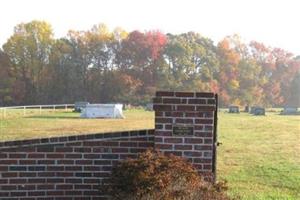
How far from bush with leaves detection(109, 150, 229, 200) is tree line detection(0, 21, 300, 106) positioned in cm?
6678

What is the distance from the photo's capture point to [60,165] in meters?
6.15

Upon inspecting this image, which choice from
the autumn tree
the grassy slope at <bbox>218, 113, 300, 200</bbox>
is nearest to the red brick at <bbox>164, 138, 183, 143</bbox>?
the grassy slope at <bbox>218, 113, 300, 200</bbox>

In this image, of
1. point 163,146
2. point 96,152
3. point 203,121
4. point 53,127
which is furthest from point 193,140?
point 53,127

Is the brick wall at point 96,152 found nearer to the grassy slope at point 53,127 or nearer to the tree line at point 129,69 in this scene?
the grassy slope at point 53,127

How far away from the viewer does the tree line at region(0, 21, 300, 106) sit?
73938 mm

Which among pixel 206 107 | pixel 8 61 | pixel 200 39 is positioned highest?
pixel 200 39

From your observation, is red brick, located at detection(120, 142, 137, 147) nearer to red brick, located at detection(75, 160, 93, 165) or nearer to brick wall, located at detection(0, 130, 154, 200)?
brick wall, located at detection(0, 130, 154, 200)

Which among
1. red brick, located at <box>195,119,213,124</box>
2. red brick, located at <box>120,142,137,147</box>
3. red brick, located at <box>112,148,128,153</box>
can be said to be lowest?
red brick, located at <box>112,148,128,153</box>

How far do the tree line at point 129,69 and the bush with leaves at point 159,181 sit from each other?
66.8 meters

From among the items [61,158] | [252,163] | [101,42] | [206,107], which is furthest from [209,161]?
[101,42]

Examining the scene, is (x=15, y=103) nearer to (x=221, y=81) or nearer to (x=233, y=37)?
(x=221, y=81)

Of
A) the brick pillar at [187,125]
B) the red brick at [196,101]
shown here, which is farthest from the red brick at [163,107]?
the red brick at [196,101]

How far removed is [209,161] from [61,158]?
1.73 m

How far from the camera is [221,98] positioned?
77.1 m
